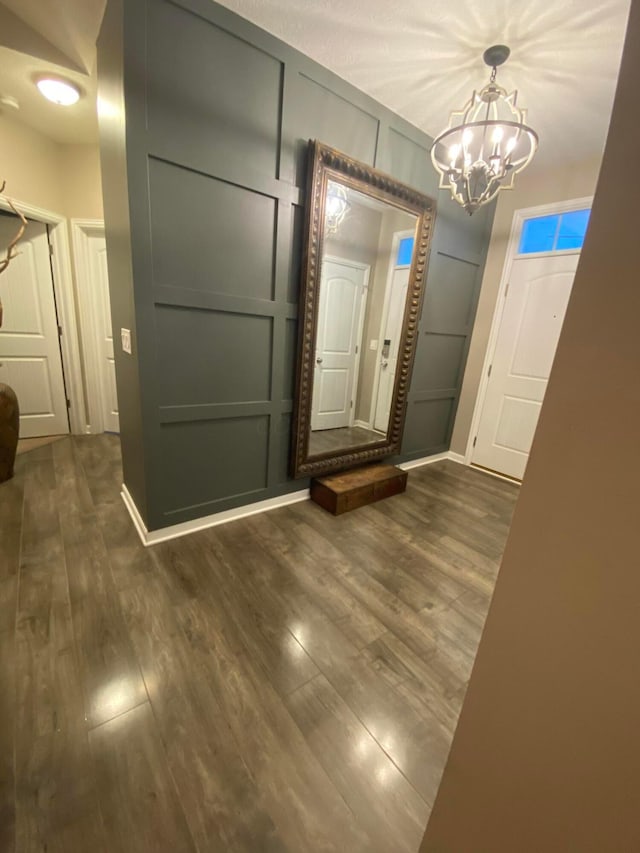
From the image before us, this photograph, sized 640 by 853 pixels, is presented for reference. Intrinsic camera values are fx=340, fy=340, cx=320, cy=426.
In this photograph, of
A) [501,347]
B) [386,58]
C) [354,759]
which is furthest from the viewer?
[501,347]

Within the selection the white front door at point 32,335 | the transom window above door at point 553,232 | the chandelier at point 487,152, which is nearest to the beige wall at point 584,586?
the chandelier at point 487,152

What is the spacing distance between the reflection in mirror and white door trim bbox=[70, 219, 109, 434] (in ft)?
8.42

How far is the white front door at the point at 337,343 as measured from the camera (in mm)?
2447

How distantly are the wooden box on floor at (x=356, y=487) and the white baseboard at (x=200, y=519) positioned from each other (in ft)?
0.59

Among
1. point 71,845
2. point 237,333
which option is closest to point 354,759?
point 71,845

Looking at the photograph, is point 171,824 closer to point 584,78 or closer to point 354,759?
point 354,759

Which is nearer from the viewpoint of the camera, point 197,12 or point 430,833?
point 430,833

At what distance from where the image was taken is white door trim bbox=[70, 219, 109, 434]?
3.33m

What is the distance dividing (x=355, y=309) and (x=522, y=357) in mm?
1819

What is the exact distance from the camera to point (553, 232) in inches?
119

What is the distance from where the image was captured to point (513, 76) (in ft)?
6.63

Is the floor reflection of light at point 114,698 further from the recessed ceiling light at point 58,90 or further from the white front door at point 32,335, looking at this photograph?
the recessed ceiling light at point 58,90

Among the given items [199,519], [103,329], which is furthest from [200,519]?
[103,329]

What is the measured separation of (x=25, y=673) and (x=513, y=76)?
3837 millimetres
